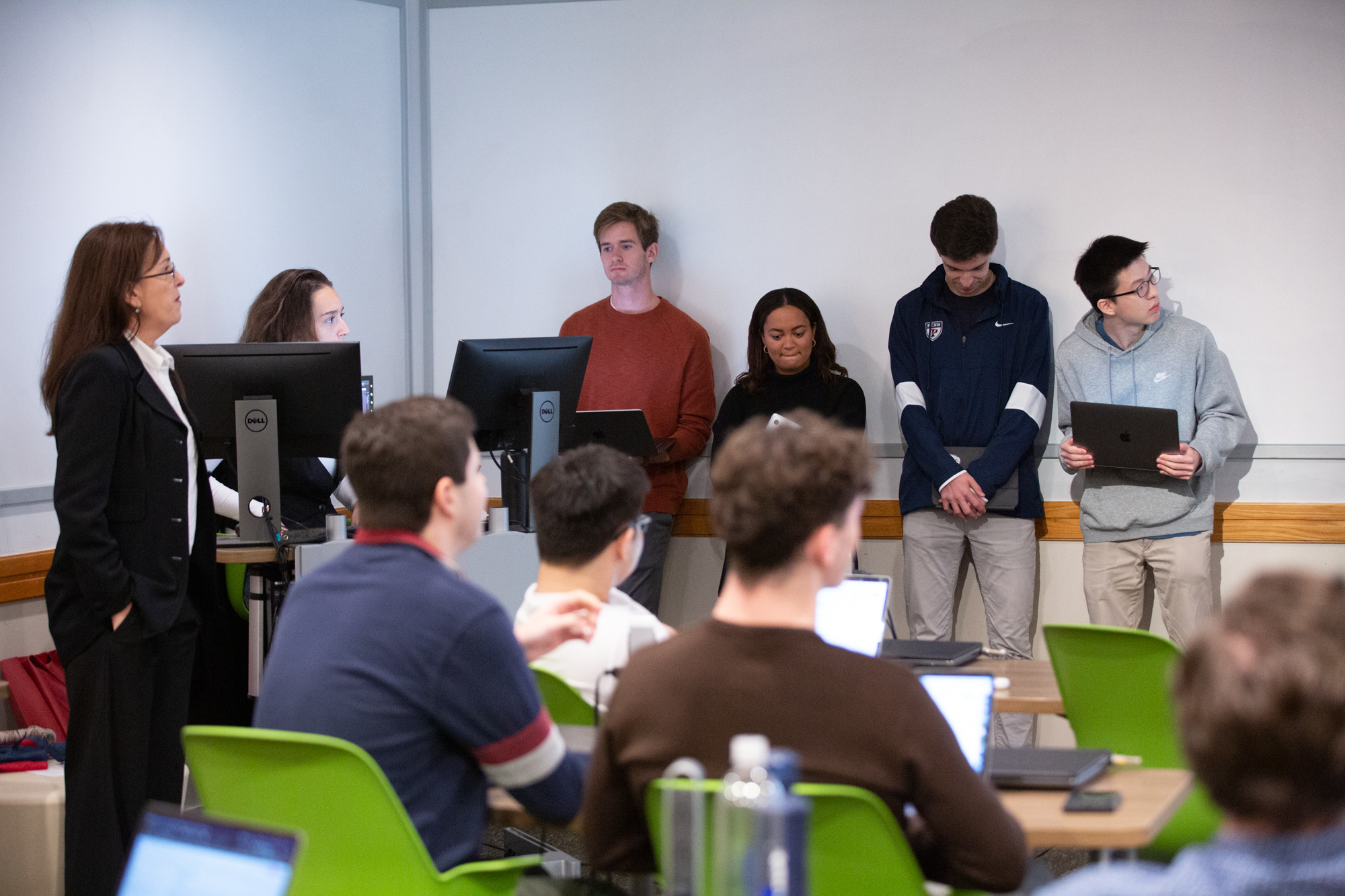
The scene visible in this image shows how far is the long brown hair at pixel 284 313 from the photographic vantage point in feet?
14.1

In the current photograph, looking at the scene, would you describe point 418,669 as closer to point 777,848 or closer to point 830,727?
point 830,727

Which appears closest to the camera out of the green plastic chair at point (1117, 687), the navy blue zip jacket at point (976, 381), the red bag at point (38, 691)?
the green plastic chair at point (1117, 687)

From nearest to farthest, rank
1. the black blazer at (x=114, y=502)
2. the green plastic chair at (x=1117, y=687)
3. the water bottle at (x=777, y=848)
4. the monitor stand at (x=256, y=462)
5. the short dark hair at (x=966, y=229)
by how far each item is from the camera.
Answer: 1. the water bottle at (x=777, y=848)
2. the green plastic chair at (x=1117, y=687)
3. the black blazer at (x=114, y=502)
4. the monitor stand at (x=256, y=462)
5. the short dark hair at (x=966, y=229)

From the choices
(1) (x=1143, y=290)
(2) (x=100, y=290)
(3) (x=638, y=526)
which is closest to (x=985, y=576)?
(1) (x=1143, y=290)

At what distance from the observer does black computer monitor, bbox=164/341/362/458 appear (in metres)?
3.83

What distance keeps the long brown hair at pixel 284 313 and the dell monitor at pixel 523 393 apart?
625mm

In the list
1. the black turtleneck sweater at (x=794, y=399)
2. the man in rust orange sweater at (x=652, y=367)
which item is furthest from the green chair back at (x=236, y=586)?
the black turtleneck sweater at (x=794, y=399)

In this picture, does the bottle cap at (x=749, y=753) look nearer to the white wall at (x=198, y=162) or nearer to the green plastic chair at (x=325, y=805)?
the green plastic chair at (x=325, y=805)

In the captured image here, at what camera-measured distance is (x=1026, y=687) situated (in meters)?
2.84

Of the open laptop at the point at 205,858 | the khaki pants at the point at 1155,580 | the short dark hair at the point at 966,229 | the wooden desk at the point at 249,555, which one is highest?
the short dark hair at the point at 966,229

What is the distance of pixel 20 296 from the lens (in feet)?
13.9

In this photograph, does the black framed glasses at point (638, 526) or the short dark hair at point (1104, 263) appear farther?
the short dark hair at point (1104, 263)

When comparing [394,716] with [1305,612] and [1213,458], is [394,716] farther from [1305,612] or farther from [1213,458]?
[1213,458]

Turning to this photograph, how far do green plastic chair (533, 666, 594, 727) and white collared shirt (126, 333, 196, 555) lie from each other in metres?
1.27
